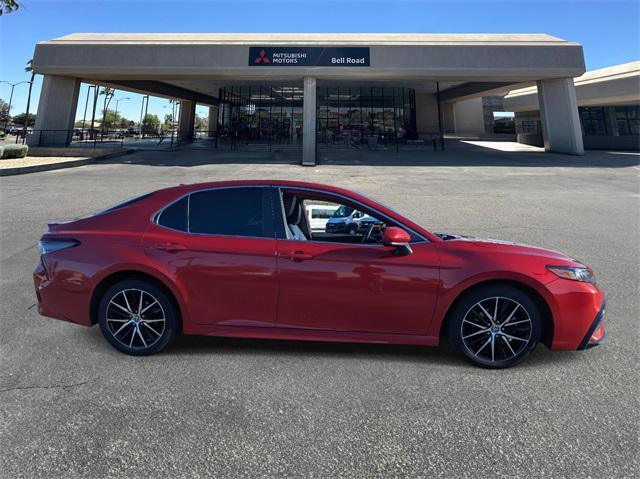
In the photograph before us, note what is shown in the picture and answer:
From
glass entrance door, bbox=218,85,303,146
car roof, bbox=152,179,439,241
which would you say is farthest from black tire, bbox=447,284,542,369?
glass entrance door, bbox=218,85,303,146

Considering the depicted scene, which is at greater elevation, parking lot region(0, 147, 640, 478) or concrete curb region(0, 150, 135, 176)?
concrete curb region(0, 150, 135, 176)

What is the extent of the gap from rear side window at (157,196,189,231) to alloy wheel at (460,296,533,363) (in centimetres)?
248

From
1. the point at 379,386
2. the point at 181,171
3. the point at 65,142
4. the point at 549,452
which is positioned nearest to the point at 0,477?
the point at 379,386

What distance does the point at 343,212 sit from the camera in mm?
3600

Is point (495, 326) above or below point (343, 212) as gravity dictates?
below

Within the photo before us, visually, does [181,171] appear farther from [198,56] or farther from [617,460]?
[617,460]

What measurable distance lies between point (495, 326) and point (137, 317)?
9.72 feet

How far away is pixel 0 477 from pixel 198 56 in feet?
80.9

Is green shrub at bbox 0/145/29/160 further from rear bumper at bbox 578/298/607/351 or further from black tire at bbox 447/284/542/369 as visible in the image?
rear bumper at bbox 578/298/607/351

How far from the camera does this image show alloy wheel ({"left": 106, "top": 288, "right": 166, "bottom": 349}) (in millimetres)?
3283

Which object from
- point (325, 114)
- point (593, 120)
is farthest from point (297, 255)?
point (593, 120)

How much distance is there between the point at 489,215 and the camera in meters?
9.50

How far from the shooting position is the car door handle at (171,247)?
3.21m

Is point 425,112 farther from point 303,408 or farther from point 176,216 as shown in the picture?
point 303,408
